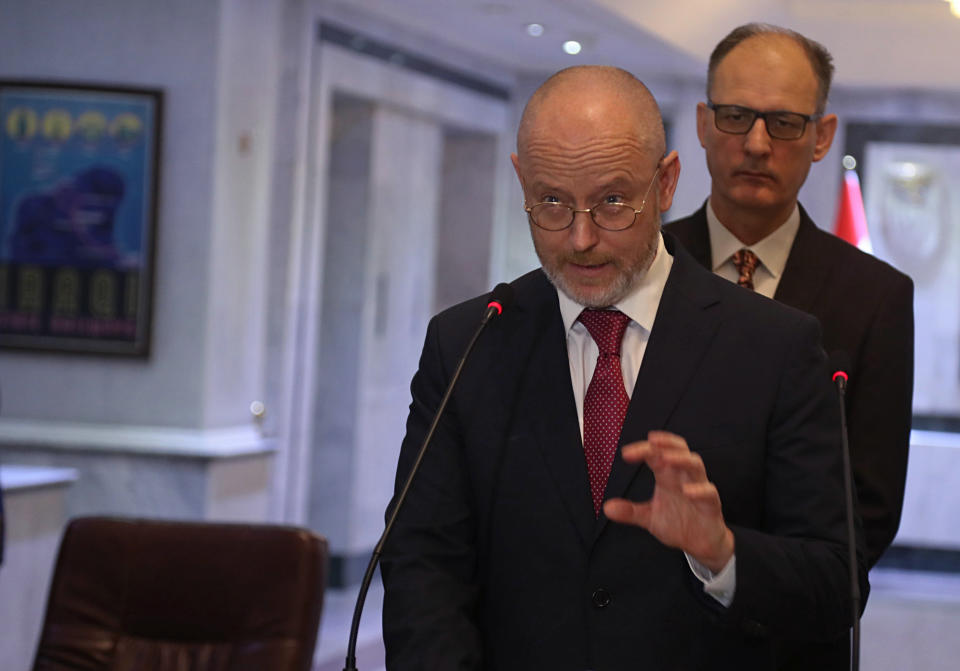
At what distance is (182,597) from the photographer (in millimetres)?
3055

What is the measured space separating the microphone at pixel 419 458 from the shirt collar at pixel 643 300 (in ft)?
0.28

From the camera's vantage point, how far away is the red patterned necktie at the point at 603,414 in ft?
6.23

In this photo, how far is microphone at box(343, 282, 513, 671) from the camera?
1672 millimetres

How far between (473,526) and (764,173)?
828 millimetres

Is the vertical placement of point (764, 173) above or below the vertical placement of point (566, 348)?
above

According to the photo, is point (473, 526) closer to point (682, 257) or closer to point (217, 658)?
point (682, 257)

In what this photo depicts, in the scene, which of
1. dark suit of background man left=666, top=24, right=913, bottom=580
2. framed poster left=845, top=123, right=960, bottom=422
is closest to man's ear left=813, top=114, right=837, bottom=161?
dark suit of background man left=666, top=24, right=913, bottom=580

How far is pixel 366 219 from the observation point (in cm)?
777

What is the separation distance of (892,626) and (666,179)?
244 inches

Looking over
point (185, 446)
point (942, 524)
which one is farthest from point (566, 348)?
point (942, 524)

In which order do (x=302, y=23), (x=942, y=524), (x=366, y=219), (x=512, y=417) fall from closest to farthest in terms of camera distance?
(x=512, y=417) → (x=302, y=23) → (x=366, y=219) → (x=942, y=524)

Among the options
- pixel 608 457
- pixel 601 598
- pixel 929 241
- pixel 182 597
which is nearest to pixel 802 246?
pixel 608 457

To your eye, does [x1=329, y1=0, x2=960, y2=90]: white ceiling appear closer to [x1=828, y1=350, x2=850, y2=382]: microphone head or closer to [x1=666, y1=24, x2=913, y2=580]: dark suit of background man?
[x1=666, y1=24, x2=913, y2=580]: dark suit of background man

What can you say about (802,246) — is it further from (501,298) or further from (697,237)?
(501,298)
